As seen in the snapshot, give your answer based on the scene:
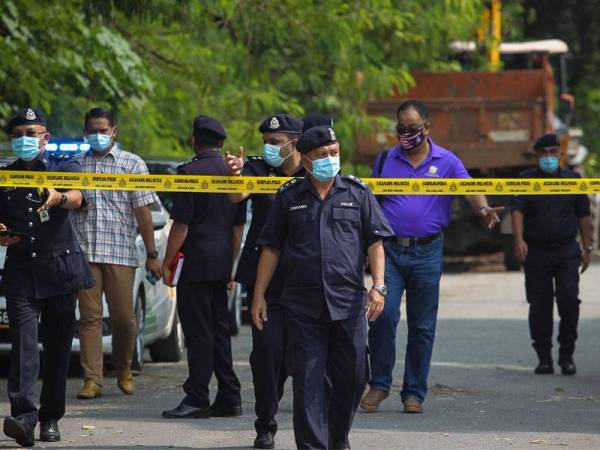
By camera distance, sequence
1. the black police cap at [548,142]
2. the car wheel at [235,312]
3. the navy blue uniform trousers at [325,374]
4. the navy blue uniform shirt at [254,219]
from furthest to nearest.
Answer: the car wheel at [235,312], the black police cap at [548,142], the navy blue uniform shirt at [254,219], the navy blue uniform trousers at [325,374]

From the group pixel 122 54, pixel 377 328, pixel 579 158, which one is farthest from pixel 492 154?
pixel 377 328

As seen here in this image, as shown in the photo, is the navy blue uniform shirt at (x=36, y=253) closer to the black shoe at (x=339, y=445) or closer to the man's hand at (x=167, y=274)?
the man's hand at (x=167, y=274)

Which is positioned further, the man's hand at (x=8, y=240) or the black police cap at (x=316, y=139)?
the man's hand at (x=8, y=240)

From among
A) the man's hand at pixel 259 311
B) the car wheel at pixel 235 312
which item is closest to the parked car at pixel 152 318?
the car wheel at pixel 235 312

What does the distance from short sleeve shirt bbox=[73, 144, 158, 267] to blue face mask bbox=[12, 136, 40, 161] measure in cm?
200

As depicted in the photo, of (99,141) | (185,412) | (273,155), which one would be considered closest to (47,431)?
(185,412)

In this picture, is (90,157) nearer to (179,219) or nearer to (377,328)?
(179,219)

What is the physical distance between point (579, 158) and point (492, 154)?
5.54m

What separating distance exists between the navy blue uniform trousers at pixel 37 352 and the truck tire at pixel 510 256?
1547 cm

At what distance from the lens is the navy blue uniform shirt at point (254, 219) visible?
905 centimetres

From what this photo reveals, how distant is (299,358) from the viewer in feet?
25.5

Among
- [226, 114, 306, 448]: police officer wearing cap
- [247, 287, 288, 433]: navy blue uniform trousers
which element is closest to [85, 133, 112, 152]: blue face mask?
[226, 114, 306, 448]: police officer wearing cap

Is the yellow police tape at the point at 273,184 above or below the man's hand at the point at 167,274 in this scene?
above

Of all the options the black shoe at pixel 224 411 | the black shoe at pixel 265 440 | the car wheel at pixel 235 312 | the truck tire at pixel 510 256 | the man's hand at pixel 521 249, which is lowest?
the truck tire at pixel 510 256
